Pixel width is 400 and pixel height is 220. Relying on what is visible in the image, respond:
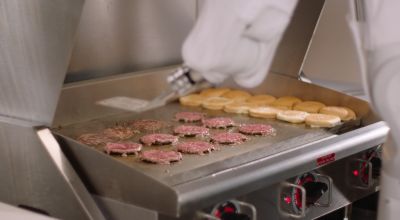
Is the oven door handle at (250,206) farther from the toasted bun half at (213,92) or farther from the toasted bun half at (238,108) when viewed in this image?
the toasted bun half at (213,92)

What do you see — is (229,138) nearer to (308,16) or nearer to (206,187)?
(206,187)

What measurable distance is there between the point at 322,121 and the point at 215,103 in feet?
1.36

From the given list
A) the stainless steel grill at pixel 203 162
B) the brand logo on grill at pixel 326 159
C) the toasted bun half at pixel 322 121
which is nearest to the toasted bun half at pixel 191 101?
the stainless steel grill at pixel 203 162

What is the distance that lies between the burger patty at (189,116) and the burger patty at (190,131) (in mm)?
101

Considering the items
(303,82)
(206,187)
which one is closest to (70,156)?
(206,187)

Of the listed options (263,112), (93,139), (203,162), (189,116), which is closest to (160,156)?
(203,162)

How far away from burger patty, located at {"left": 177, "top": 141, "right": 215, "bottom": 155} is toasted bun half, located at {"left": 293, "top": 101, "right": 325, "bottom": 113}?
0.54 meters

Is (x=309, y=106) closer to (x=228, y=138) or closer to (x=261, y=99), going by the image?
(x=261, y=99)

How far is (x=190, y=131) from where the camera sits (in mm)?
2166

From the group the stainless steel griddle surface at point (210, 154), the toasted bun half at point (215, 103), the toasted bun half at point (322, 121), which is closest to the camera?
the stainless steel griddle surface at point (210, 154)

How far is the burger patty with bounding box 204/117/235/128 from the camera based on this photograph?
2.25 meters

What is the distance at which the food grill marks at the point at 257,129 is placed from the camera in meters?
2.17

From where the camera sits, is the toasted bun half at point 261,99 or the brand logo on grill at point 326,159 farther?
the toasted bun half at point 261,99

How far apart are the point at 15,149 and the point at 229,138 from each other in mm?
621
